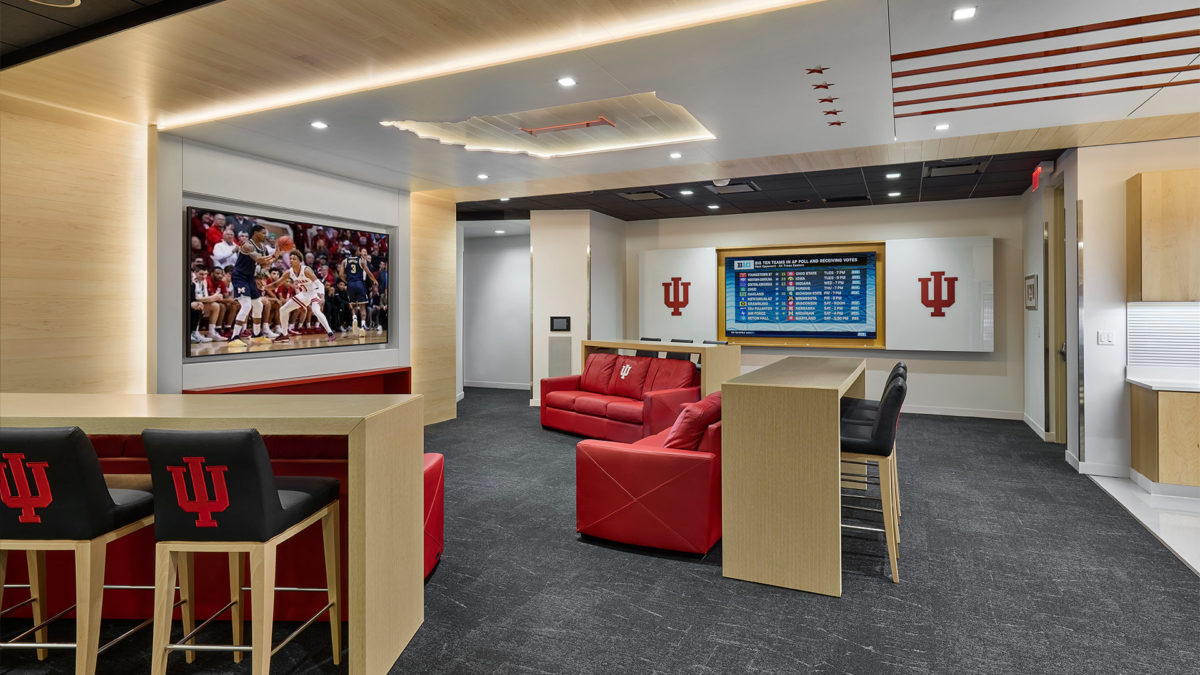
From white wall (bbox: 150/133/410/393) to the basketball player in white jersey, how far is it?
321mm

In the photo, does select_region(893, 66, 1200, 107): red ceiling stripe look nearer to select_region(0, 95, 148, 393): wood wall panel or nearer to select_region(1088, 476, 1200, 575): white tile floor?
select_region(1088, 476, 1200, 575): white tile floor

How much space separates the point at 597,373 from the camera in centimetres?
744

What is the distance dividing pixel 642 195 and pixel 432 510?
5.77 meters

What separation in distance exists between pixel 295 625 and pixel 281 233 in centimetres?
410

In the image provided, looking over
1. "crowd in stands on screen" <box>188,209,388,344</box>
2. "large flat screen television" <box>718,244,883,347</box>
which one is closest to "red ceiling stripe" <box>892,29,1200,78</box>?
"crowd in stands on screen" <box>188,209,388,344</box>

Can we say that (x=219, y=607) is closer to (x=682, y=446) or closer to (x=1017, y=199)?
(x=682, y=446)

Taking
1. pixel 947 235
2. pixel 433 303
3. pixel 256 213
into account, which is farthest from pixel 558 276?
pixel 947 235

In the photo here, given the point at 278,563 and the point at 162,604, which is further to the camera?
the point at 278,563

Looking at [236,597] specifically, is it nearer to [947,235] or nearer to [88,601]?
[88,601]

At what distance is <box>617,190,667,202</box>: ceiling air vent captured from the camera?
791 centimetres

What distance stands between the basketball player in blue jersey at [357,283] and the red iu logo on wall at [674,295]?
462 cm

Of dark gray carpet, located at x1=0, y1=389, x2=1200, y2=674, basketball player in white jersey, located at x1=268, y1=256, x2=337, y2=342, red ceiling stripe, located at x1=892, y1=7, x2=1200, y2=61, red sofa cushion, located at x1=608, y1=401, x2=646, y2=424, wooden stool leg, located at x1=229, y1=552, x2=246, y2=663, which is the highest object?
red ceiling stripe, located at x1=892, y1=7, x2=1200, y2=61


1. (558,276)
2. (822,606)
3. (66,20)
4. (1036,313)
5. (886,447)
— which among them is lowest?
(822,606)

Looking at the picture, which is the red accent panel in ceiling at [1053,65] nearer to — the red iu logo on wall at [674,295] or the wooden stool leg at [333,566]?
the wooden stool leg at [333,566]
